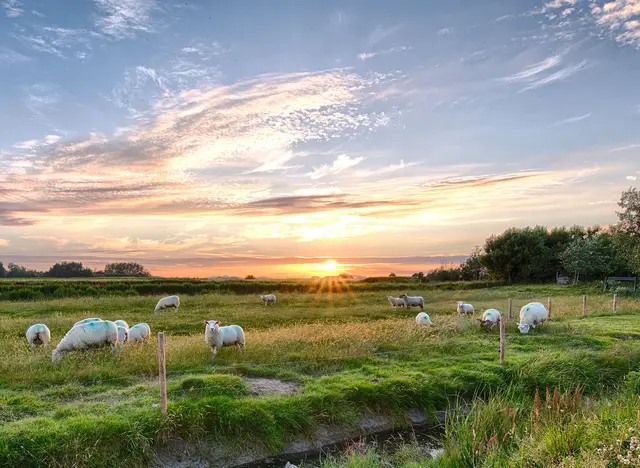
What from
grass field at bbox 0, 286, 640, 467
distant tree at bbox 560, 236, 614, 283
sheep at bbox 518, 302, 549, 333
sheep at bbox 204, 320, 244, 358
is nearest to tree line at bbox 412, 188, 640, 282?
distant tree at bbox 560, 236, 614, 283

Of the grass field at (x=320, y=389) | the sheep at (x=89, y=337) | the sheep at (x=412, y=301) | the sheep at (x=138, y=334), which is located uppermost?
the sheep at (x=89, y=337)

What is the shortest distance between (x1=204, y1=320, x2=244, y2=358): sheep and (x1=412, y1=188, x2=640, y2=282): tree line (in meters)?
42.2

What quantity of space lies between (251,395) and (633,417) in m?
8.04

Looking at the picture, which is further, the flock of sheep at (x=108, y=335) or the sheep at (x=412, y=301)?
the sheep at (x=412, y=301)

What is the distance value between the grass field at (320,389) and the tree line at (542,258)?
3576cm

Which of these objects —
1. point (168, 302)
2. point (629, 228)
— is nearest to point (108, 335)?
point (168, 302)

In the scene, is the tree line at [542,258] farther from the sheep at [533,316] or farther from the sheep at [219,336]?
the sheep at [219,336]

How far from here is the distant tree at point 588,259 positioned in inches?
2143

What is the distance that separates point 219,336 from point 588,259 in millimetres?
53538

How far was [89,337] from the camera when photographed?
1510 cm

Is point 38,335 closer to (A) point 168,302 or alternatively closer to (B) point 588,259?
(A) point 168,302

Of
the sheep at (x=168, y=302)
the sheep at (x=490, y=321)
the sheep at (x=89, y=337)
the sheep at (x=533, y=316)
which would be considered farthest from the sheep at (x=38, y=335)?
the sheep at (x=533, y=316)

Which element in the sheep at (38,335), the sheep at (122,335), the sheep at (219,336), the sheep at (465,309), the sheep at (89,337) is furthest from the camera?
the sheep at (465,309)

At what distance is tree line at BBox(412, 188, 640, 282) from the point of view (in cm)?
5540
